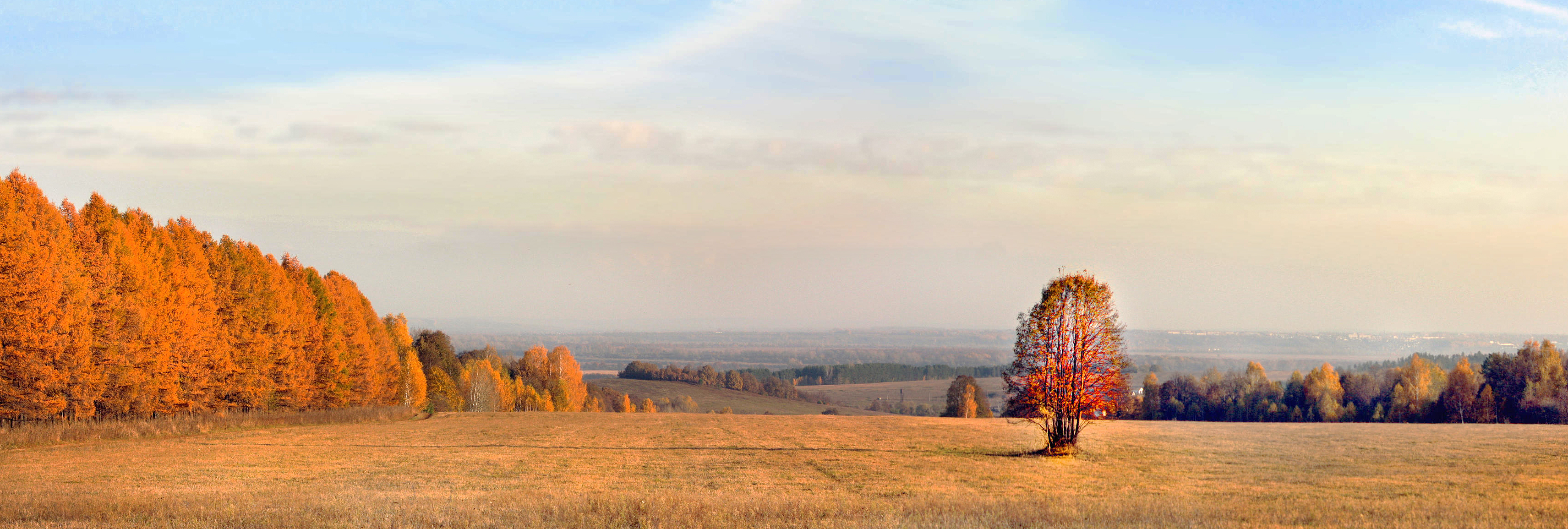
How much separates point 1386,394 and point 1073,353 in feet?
277

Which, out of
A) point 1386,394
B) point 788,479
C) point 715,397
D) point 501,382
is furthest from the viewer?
point 715,397

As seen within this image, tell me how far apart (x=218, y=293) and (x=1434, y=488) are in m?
58.2

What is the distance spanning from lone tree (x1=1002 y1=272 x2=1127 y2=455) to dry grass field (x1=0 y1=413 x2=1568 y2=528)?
2.33 metres

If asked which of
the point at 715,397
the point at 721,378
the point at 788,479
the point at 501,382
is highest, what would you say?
the point at 788,479

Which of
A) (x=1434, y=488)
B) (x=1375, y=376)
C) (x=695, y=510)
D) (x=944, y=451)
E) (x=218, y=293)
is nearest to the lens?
(x=695, y=510)

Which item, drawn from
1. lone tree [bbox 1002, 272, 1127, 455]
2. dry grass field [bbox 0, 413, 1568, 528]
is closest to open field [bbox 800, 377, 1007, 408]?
dry grass field [bbox 0, 413, 1568, 528]

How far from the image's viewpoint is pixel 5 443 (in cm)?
3569

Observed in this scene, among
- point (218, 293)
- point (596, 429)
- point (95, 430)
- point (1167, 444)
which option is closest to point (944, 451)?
point (1167, 444)

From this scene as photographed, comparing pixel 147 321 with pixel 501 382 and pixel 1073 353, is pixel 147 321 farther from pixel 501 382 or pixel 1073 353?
pixel 501 382

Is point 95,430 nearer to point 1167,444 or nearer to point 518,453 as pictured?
point 518,453

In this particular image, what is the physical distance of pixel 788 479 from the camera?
1065 inches

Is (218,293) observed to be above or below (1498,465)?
above

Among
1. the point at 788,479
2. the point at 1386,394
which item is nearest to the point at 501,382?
the point at 788,479

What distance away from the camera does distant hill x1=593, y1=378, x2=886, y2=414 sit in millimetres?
136625
